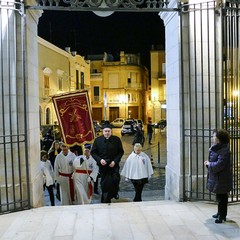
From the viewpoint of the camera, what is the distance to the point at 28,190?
6.64 meters

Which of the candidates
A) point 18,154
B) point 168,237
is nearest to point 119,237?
point 168,237

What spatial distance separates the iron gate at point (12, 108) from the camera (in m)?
6.38

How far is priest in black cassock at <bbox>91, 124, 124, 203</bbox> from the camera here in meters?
7.07

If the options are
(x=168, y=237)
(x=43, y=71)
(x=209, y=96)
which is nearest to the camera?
(x=168, y=237)

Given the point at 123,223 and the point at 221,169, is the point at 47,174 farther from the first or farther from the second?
the point at 221,169

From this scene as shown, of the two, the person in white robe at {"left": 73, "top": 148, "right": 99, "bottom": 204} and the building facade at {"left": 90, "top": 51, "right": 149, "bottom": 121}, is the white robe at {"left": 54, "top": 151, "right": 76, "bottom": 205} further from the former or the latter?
the building facade at {"left": 90, "top": 51, "right": 149, "bottom": 121}

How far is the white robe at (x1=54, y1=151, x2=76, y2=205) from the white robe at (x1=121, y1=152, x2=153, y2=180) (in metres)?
1.32

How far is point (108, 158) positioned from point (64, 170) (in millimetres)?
2124

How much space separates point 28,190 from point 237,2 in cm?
521

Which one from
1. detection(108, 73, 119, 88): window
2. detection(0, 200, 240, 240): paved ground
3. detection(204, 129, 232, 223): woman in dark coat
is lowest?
detection(0, 200, 240, 240): paved ground

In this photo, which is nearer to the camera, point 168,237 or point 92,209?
point 168,237

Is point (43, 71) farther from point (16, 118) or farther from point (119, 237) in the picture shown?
point (119, 237)

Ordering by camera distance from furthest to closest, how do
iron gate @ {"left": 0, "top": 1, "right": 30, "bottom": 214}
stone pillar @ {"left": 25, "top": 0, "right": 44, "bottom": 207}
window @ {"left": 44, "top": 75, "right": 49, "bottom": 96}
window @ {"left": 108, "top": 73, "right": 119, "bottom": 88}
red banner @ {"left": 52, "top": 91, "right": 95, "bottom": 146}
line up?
window @ {"left": 108, "top": 73, "right": 119, "bottom": 88} < window @ {"left": 44, "top": 75, "right": 49, "bottom": 96} < red banner @ {"left": 52, "top": 91, "right": 95, "bottom": 146} < stone pillar @ {"left": 25, "top": 0, "right": 44, "bottom": 207} < iron gate @ {"left": 0, "top": 1, "right": 30, "bottom": 214}

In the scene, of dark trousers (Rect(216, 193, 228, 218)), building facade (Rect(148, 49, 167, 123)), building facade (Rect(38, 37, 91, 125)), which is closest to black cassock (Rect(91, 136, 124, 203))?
dark trousers (Rect(216, 193, 228, 218))
